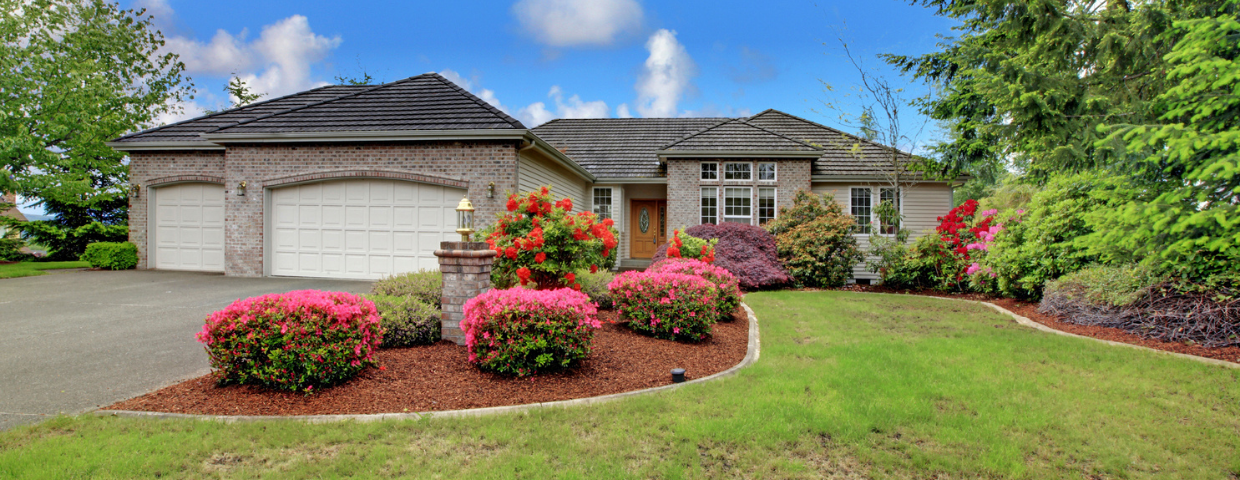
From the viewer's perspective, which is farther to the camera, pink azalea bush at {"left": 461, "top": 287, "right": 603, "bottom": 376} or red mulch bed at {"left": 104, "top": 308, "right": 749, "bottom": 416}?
pink azalea bush at {"left": 461, "top": 287, "right": 603, "bottom": 376}

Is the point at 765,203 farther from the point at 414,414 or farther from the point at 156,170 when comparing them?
the point at 156,170

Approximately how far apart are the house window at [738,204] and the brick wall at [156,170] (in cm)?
1299

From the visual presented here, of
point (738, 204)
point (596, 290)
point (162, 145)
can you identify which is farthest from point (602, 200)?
point (162, 145)

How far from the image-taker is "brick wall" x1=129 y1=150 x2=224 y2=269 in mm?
13156

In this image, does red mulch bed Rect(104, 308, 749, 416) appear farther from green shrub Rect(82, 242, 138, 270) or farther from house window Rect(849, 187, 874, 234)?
green shrub Rect(82, 242, 138, 270)

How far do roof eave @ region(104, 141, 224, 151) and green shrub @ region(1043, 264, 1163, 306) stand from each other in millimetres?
17046

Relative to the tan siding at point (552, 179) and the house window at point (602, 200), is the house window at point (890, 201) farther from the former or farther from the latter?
the tan siding at point (552, 179)

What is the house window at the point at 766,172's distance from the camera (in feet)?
49.5

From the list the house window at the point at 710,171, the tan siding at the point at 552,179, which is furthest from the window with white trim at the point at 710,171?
the tan siding at the point at 552,179

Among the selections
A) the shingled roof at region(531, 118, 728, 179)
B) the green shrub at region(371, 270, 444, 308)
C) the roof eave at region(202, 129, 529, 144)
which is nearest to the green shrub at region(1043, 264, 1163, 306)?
the green shrub at region(371, 270, 444, 308)

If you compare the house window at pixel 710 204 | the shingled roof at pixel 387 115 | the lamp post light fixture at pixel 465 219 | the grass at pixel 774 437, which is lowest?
the grass at pixel 774 437

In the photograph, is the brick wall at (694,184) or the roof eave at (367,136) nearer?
the roof eave at (367,136)

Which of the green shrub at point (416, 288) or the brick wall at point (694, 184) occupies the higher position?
the brick wall at point (694, 184)

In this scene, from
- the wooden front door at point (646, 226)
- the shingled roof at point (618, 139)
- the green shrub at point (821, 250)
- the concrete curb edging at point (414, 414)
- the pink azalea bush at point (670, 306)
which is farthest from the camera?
the wooden front door at point (646, 226)
